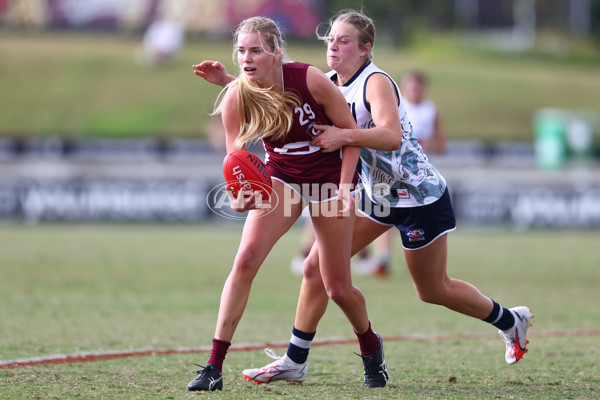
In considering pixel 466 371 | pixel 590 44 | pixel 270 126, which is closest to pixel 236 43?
pixel 270 126

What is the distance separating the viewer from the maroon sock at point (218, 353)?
4922 millimetres

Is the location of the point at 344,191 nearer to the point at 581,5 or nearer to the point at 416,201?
the point at 416,201

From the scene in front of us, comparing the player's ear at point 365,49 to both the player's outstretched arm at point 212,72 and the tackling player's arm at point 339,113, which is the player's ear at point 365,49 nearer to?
the tackling player's arm at point 339,113

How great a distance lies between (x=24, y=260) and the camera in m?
12.5

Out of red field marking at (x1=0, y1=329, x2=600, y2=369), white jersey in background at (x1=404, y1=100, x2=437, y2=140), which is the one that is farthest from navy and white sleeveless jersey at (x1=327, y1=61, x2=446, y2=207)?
white jersey in background at (x1=404, y1=100, x2=437, y2=140)

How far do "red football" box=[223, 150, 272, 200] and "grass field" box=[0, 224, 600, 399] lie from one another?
1105 millimetres

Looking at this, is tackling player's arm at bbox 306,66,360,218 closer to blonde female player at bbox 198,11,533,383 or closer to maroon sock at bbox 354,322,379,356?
blonde female player at bbox 198,11,533,383

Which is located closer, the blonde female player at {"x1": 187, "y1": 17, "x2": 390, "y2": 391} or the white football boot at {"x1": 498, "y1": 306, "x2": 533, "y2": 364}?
the blonde female player at {"x1": 187, "y1": 17, "x2": 390, "y2": 391}

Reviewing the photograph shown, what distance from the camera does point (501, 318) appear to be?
5734mm

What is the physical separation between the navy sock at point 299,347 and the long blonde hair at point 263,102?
4.01ft

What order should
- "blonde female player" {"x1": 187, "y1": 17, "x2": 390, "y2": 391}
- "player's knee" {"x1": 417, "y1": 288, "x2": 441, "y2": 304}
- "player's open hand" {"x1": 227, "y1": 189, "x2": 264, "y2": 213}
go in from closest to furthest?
"player's open hand" {"x1": 227, "y1": 189, "x2": 264, "y2": 213}, "blonde female player" {"x1": 187, "y1": 17, "x2": 390, "y2": 391}, "player's knee" {"x1": 417, "y1": 288, "x2": 441, "y2": 304}

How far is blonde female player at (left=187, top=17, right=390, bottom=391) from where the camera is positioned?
4902 mm

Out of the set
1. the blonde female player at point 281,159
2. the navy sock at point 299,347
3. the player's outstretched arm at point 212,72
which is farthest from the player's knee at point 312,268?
the player's outstretched arm at point 212,72

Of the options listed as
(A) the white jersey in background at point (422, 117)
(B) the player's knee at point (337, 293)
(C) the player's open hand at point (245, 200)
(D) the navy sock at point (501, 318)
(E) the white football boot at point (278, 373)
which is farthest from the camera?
(A) the white jersey in background at point (422, 117)
